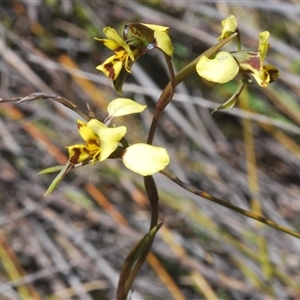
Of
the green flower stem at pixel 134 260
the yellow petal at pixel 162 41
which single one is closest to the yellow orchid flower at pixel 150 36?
the yellow petal at pixel 162 41

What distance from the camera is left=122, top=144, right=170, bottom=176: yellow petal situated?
0.60 m

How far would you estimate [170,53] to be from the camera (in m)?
0.61

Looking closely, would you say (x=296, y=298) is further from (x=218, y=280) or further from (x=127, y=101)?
(x=127, y=101)

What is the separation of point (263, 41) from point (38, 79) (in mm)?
1150

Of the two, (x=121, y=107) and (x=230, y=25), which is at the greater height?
(x=230, y=25)

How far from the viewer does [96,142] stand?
649mm

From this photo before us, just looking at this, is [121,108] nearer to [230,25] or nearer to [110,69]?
[110,69]

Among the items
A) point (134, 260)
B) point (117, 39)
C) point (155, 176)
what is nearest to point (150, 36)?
point (117, 39)

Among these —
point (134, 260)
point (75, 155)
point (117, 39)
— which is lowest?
point (134, 260)

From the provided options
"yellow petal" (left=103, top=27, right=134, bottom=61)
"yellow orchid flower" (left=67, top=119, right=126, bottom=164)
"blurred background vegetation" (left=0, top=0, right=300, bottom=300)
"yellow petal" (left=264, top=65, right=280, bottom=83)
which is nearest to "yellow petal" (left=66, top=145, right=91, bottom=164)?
"yellow orchid flower" (left=67, top=119, right=126, bottom=164)

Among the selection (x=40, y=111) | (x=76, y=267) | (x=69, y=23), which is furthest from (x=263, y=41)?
(x=69, y=23)

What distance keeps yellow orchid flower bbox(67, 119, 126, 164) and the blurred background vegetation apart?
2.28 ft

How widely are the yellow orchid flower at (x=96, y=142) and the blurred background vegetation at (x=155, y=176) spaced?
0.70 metres

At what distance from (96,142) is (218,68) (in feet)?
0.52
